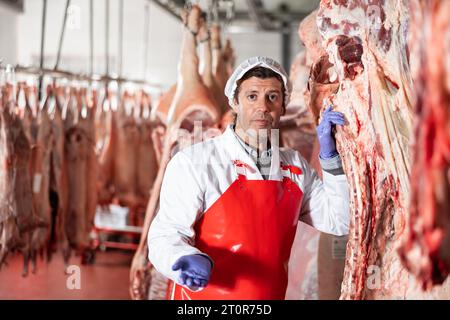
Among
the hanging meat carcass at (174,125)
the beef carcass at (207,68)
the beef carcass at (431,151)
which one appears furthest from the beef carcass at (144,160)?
the beef carcass at (431,151)

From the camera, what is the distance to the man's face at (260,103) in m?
1.97

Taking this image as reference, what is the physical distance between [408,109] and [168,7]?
4037 millimetres

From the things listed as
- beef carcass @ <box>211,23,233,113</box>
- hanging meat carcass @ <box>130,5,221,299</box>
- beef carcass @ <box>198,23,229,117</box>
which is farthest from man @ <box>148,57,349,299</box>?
beef carcass @ <box>211,23,233,113</box>

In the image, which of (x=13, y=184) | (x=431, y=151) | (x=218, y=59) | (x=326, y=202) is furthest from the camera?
(x=218, y=59)

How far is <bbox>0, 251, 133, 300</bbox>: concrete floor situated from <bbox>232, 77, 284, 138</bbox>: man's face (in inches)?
31.3

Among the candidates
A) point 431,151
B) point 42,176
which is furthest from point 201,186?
point 42,176

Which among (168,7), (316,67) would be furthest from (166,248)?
(168,7)

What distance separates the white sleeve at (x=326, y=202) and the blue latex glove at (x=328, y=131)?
0.08 meters

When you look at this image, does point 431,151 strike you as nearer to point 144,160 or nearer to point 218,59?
point 218,59

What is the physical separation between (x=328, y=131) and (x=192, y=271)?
58 centimetres

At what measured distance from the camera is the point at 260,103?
1.97 metres

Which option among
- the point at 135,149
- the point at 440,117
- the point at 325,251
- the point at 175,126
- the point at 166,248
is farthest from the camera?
the point at 135,149

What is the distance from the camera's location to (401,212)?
6.06 ft

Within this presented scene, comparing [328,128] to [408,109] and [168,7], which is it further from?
[168,7]
